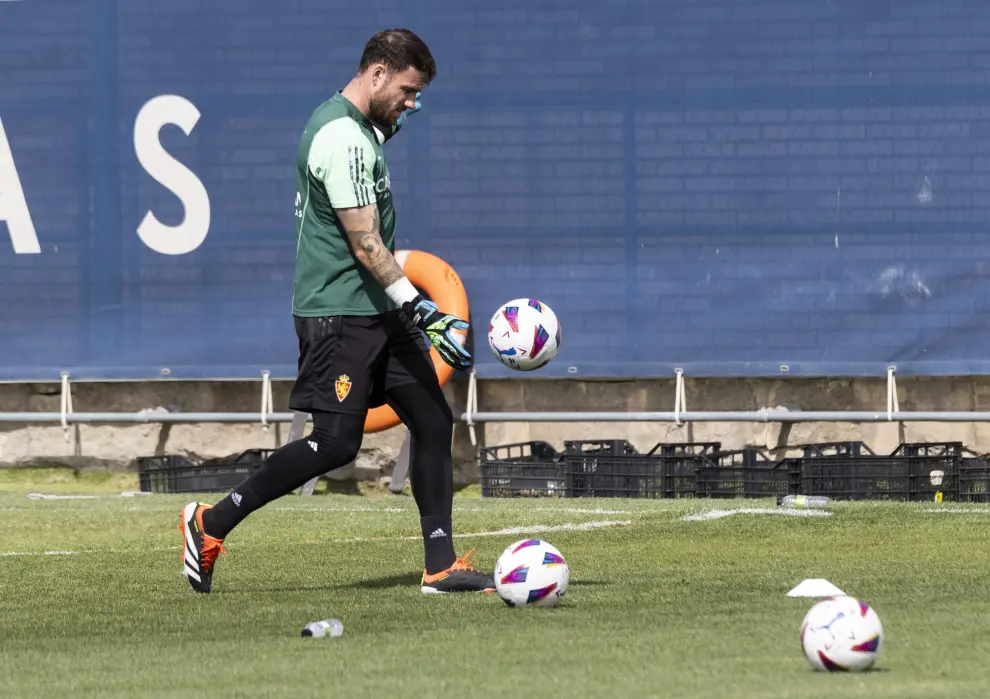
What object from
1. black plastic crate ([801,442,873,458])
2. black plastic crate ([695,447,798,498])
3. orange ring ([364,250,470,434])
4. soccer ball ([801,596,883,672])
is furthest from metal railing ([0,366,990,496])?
soccer ball ([801,596,883,672])

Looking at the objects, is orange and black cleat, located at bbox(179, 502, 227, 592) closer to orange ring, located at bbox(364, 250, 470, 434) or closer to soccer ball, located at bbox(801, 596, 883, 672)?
soccer ball, located at bbox(801, 596, 883, 672)

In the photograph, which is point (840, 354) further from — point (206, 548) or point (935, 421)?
point (206, 548)

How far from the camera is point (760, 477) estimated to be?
10.9 m

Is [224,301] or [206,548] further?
[224,301]

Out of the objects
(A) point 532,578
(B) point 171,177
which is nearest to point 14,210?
(B) point 171,177

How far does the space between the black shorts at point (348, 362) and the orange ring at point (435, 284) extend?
582cm

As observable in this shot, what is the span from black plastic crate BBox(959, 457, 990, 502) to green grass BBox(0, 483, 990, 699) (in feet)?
5.17

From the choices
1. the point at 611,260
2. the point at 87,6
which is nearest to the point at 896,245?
the point at 611,260

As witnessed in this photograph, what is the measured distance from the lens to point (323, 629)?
4.77 m

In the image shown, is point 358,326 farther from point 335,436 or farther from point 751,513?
point 751,513

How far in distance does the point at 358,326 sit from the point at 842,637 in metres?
2.58

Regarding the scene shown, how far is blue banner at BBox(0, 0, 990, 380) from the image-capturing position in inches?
481

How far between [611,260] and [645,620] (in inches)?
299

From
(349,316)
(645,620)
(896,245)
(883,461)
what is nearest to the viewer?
(645,620)
